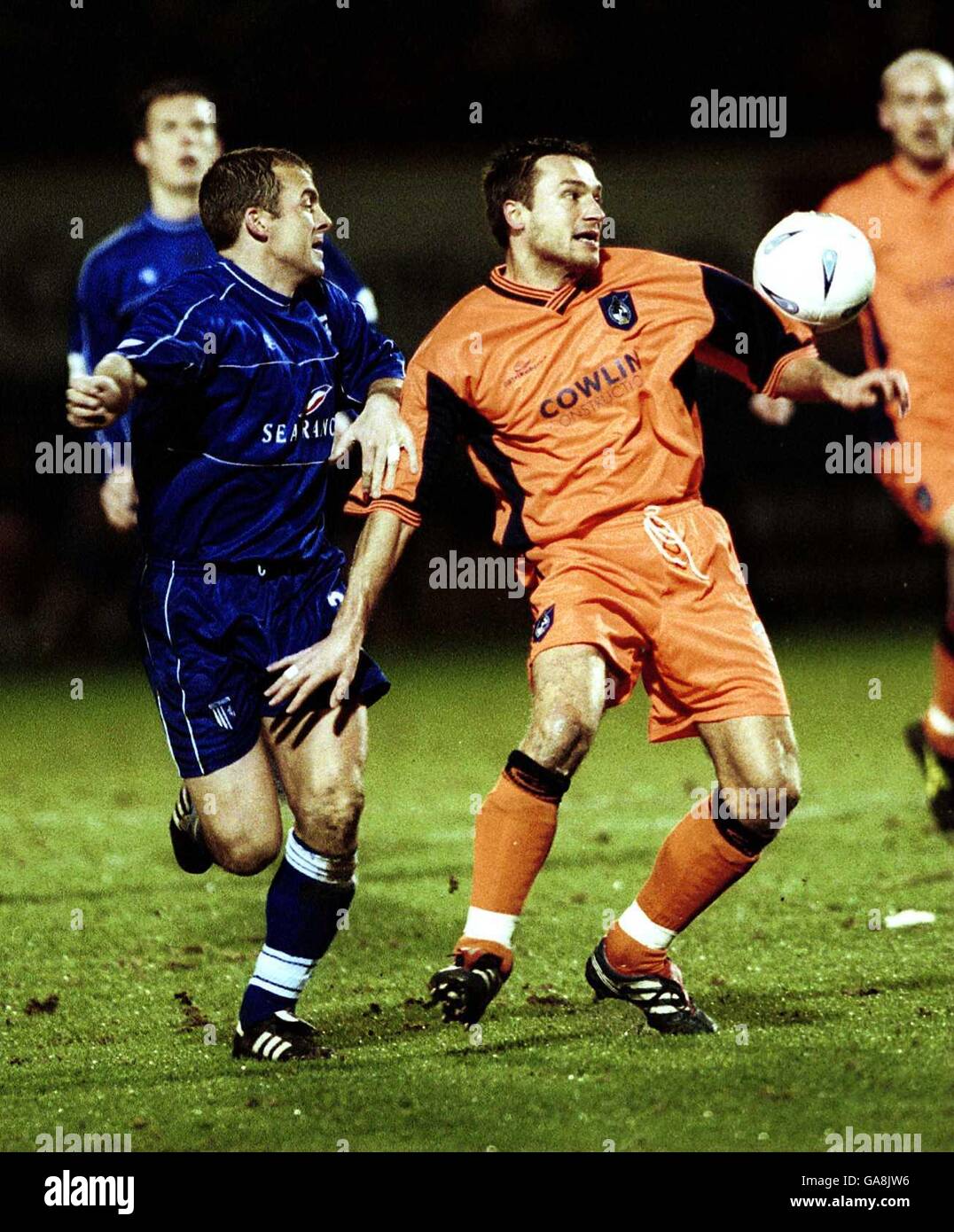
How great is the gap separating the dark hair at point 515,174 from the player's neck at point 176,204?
222 cm

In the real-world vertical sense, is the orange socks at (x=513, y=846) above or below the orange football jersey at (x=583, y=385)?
below

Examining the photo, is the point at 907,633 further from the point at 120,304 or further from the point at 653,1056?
the point at 653,1056

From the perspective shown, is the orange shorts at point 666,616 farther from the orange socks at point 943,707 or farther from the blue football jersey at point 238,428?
the orange socks at point 943,707

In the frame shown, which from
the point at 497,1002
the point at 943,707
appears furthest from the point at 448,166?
the point at 497,1002

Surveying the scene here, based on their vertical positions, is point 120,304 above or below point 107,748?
above

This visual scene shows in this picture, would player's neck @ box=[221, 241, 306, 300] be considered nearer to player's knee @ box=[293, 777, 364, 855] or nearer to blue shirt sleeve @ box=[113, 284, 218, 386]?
blue shirt sleeve @ box=[113, 284, 218, 386]

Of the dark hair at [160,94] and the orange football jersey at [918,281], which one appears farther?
the orange football jersey at [918,281]

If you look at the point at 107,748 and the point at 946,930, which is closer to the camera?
the point at 946,930

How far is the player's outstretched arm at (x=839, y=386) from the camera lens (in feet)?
15.8

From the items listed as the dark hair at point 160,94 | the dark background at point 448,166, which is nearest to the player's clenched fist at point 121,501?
the dark hair at point 160,94

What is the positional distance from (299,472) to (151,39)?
13984mm

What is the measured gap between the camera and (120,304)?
723 cm

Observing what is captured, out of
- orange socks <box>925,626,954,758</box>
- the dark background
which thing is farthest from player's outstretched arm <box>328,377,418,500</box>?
the dark background

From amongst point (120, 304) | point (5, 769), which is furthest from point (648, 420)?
point (5, 769)
